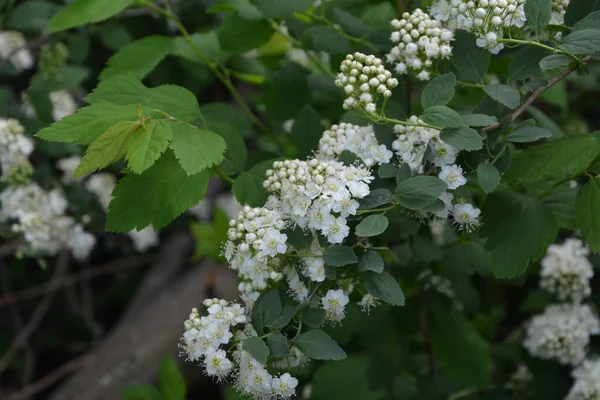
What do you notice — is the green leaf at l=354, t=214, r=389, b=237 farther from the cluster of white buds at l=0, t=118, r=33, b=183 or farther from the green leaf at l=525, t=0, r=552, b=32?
the cluster of white buds at l=0, t=118, r=33, b=183

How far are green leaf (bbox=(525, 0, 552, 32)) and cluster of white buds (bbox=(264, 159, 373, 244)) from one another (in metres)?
0.56

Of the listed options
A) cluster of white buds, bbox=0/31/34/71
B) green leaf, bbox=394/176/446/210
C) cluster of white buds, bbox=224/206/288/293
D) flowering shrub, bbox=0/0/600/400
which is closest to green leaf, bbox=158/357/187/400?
flowering shrub, bbox=0/0/600/400

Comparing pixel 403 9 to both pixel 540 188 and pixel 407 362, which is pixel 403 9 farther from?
pixel 407 362

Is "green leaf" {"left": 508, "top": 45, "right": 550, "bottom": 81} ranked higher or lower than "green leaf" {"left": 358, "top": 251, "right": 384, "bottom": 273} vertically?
higher

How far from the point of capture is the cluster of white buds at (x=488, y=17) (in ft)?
5.31

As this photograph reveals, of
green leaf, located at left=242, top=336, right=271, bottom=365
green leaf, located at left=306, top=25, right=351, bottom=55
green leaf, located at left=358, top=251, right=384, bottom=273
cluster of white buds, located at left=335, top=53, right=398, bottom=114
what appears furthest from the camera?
green leaf, located at left=306, top=25, right=351, bottom=55

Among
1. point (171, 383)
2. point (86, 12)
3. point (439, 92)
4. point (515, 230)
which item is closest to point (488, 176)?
point (439, 92)

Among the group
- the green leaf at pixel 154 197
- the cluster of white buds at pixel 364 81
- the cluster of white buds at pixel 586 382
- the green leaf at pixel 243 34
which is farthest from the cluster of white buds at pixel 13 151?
the cluster of white buds at pixel 586 382

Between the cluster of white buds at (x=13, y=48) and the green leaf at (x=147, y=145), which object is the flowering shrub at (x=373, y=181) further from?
the cluster of white buds at (x=13, y=48)

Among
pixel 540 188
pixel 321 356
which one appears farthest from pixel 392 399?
pixel 321 356

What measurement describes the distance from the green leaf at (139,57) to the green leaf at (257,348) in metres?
1.15

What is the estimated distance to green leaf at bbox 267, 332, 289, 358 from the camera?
144 cm

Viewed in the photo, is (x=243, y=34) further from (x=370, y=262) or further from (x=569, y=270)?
(x=569, y=270)

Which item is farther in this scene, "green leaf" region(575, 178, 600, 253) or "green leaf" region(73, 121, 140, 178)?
"green leaf" region(575, 178, 600, 253)
